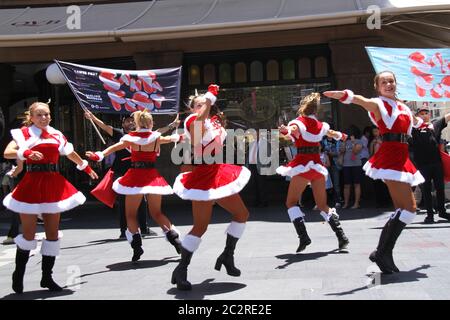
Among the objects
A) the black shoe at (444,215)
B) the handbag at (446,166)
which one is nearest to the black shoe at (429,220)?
the black shoe at (444,215)

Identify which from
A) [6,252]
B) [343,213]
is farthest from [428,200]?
[6,252]

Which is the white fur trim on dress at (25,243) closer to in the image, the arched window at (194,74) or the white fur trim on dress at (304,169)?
the white fur trim on dress at (304,169)

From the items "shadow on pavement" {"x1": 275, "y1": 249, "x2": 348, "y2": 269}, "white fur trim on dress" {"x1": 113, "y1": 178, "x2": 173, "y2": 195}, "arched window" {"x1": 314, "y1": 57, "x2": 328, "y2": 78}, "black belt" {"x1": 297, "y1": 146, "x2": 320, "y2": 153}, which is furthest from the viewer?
"arched window" {"x1": 314, "y1": 57, "x2": 328, "y2": 78}

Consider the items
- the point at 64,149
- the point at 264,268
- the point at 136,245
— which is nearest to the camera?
the point at 64,149

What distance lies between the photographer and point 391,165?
6117 millimetres

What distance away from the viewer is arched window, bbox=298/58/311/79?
1531cm

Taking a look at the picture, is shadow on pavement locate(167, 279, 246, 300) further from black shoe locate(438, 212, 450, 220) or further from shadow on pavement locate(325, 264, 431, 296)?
black shoe locate(438, 212, 450, 220)

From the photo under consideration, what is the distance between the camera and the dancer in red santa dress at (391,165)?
6.06 meters

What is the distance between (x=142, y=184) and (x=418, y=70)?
18.5 feet

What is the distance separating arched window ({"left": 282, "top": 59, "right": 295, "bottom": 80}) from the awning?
1790 millimetres

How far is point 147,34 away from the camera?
13.5 meters

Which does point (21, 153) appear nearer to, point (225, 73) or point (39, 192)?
point (39, 192)

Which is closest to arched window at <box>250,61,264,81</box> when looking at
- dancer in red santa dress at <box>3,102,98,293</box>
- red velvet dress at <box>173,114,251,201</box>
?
red velvet dress at <box>173,114,251,201</box>

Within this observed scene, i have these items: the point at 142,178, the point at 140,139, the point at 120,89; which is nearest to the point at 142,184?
the point at 142,178
